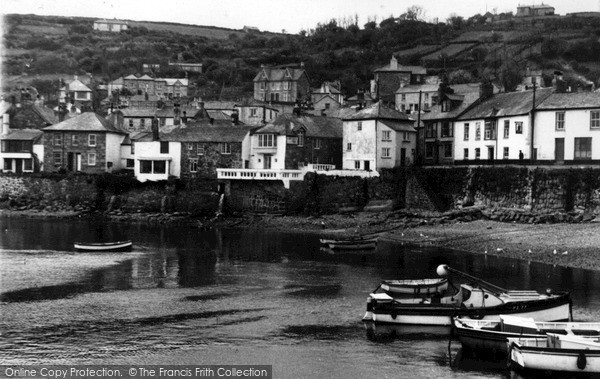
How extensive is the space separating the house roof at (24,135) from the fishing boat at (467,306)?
225ft

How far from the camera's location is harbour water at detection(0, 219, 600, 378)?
32250mm

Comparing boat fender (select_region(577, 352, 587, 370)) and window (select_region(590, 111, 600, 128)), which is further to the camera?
window (select_region(590, 111, 600, 128))

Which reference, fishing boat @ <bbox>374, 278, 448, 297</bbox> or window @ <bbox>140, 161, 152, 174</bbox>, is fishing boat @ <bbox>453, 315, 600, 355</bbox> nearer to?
fishing boat @ <bbox>374, 278, 448, 297</bbox>

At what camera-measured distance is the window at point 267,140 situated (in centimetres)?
8738

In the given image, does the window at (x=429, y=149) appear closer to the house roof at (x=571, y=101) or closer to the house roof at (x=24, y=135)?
the house roof at (x=571, y=101)

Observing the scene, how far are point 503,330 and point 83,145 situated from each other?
69.7m

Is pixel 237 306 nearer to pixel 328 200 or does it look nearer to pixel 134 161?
pixel 328 200

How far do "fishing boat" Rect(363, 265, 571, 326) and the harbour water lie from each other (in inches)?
28.2

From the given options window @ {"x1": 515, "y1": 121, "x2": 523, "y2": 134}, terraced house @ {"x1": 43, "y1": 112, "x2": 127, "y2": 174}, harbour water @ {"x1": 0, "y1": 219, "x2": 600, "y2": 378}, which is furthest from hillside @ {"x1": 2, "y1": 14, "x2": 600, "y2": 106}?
harbour water @ {"x1": 0, "y1": 219, "x2": 600, "y2": 378}

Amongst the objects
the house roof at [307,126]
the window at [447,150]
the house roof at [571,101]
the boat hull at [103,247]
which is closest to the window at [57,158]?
the house roof at [307,126]

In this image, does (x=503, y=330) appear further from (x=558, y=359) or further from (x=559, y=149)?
(x=559, y=149)

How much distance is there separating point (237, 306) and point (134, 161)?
2143 inches

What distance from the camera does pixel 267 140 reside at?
8788 centimetres

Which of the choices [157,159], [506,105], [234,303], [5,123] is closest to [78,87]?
→ [5,123]
